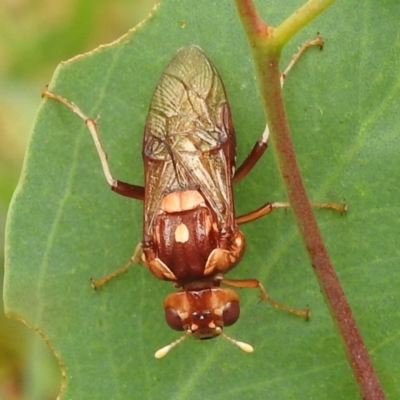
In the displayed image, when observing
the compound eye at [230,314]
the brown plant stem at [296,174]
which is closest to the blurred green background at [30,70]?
the compound eye at [230,314]

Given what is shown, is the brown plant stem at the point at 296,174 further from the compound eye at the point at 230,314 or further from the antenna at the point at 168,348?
the antenna at the point at 168,348

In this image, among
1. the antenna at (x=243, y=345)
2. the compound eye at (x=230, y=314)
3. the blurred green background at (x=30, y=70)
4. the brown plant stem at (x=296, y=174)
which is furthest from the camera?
the blurred green background at (x=30, y=70)

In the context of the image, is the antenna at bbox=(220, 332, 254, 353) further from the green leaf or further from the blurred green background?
the blurred green background

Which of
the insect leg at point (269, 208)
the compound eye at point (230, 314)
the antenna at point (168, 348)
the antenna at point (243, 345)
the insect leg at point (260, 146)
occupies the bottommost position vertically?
the antenna at point (243, 345)

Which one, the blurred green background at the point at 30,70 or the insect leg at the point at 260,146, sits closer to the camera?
the insect leg at the point at 260,146

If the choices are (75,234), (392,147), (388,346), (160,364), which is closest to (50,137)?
(75,234)

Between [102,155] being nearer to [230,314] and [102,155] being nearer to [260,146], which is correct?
[260,146]
